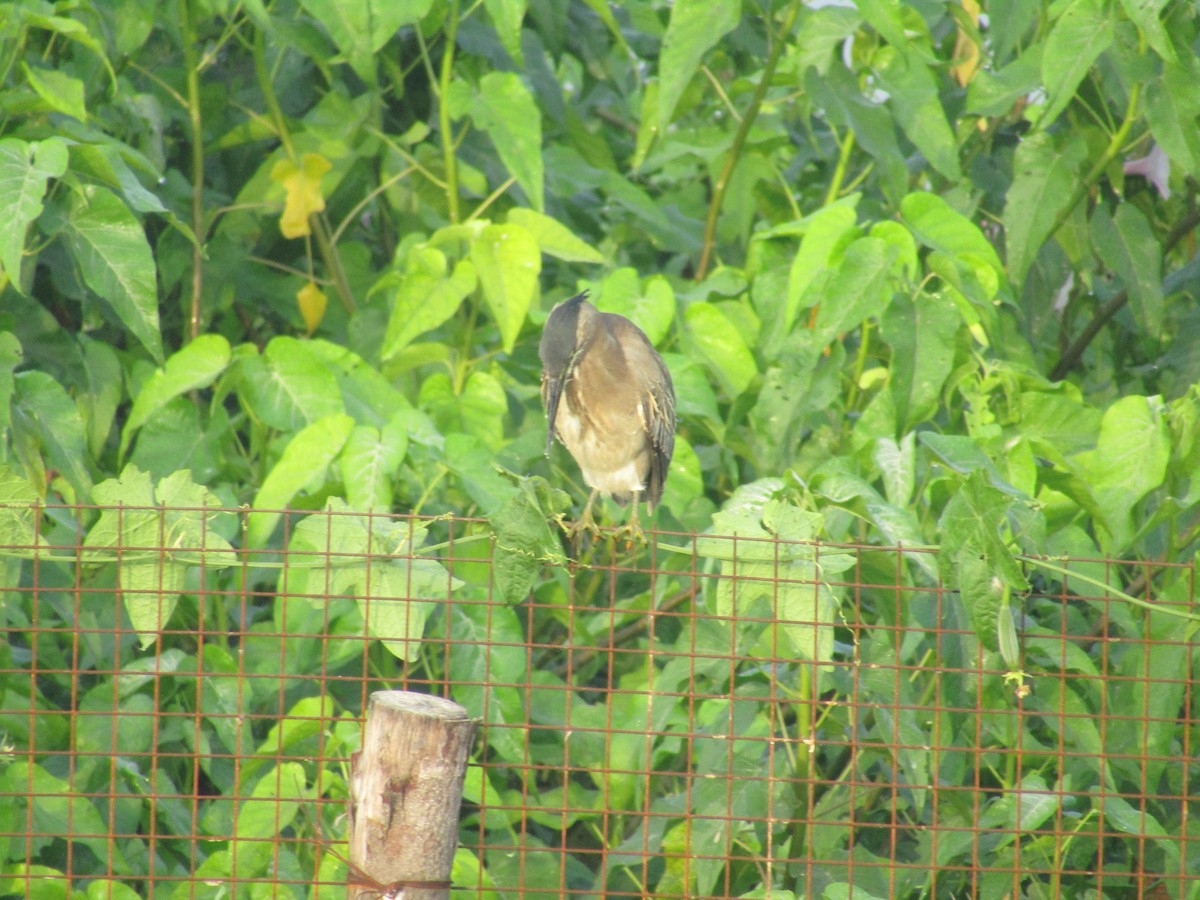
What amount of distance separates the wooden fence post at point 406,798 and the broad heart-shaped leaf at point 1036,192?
2161 millimetres

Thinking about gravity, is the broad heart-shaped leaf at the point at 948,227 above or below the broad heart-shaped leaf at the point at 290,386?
above

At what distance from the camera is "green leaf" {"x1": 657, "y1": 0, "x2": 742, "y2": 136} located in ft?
12.2

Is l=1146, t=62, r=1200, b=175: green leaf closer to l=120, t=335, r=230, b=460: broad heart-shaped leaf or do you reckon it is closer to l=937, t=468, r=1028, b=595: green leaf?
l=937, t=468, r=1028, b=595: green leaf

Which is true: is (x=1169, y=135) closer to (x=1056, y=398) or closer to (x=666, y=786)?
(x=1056, y=398)

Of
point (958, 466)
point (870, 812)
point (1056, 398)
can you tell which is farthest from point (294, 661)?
point (1056, 398)

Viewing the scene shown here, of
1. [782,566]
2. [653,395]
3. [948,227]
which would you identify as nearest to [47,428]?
[653,395]

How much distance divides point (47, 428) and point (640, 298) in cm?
153

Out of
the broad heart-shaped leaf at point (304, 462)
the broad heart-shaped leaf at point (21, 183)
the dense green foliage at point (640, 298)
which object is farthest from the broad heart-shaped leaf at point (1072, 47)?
the broad heart-shaped leaf at point (21, 183)

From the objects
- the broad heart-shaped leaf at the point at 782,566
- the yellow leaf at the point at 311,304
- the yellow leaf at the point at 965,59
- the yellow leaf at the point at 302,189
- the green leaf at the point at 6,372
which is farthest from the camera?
the yellow leaf at the point at 965,59

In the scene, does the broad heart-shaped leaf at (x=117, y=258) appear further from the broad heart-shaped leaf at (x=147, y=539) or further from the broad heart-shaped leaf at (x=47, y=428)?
the broad heart-shaped leaf at (x=147, y=539)

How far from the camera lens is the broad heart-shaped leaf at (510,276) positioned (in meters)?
3.72

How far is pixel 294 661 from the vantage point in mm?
3520

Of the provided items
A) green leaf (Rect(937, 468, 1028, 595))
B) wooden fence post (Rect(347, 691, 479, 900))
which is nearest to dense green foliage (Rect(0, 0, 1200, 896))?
green leaf (Rect(937, 468, 1028, 595))

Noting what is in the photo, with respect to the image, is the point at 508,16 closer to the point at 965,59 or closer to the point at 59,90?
the point at 59,90
